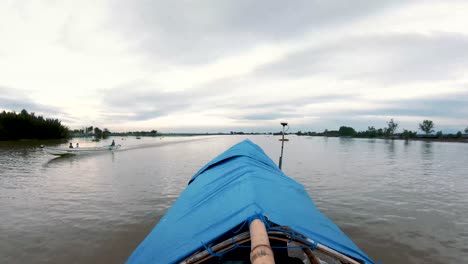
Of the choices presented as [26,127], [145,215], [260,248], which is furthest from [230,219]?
[26,127]

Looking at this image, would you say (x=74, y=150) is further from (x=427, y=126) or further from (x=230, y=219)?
(x=427, y=126)

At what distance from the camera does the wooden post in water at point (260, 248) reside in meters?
1.89

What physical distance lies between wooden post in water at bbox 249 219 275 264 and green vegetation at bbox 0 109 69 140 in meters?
76.1

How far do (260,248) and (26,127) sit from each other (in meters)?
80.5

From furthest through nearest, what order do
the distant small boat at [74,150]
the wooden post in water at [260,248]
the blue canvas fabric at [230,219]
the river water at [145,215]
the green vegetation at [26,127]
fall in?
the green vegetation at [26,127] < the distant small boat at [74,150] < the river water at [145,215] < the blue canvas fabric at [230,219] < the wooden post in water at [260,248]

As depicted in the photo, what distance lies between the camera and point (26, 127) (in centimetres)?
6112

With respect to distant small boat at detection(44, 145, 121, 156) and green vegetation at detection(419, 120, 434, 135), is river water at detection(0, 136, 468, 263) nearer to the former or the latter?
distant small boat at detection(44, 145, 121, 156)

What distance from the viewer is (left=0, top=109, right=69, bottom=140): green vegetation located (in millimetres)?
57562

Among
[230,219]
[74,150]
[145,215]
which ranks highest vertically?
[230,219]

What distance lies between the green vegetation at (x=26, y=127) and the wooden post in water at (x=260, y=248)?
250 feet

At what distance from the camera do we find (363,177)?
635 inches

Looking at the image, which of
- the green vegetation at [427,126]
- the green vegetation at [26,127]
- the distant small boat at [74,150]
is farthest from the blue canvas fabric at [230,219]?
the green vegetation at [427,126]

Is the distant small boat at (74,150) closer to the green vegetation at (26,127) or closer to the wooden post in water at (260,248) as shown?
the wooden post in water at (260,248)

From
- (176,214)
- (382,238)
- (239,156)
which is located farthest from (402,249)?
(176,214)
